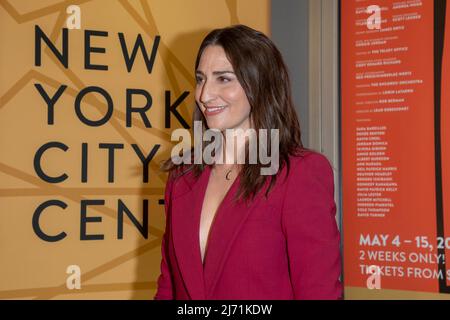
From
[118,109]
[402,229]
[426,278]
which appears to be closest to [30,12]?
[118,109]

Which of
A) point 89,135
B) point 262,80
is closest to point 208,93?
point 262,80

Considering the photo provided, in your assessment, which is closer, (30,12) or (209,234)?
(209,234)

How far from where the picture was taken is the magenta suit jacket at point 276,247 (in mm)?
1434

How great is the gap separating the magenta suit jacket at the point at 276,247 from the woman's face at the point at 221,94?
226 mm

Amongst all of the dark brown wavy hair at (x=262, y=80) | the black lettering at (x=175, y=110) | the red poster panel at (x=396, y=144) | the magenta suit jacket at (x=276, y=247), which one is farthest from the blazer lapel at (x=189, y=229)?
the red poster panel at (x=396, y=144)

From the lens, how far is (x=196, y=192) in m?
1.73

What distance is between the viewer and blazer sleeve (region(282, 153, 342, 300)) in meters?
1.42

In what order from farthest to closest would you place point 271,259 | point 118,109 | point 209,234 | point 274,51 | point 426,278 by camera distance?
point 118,109 < point 426,278 < point 274,51 < point 209,234 < point 271,259

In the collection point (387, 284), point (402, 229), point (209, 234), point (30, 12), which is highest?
point (30, 12)

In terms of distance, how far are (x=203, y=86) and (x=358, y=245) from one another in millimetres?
1388

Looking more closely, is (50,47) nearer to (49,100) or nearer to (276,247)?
(49,100)

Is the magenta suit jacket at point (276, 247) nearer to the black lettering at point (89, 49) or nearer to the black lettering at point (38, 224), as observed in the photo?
the black lettering at point (38, 224)

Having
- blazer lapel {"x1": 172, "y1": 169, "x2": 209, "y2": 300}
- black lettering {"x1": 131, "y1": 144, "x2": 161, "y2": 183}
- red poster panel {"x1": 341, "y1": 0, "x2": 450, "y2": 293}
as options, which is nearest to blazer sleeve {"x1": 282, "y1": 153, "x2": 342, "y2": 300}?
blazer lapel {"x1": 172, "y1": 169, "x2": 209, "y2": 300}

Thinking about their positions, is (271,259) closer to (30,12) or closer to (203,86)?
(203,86)
